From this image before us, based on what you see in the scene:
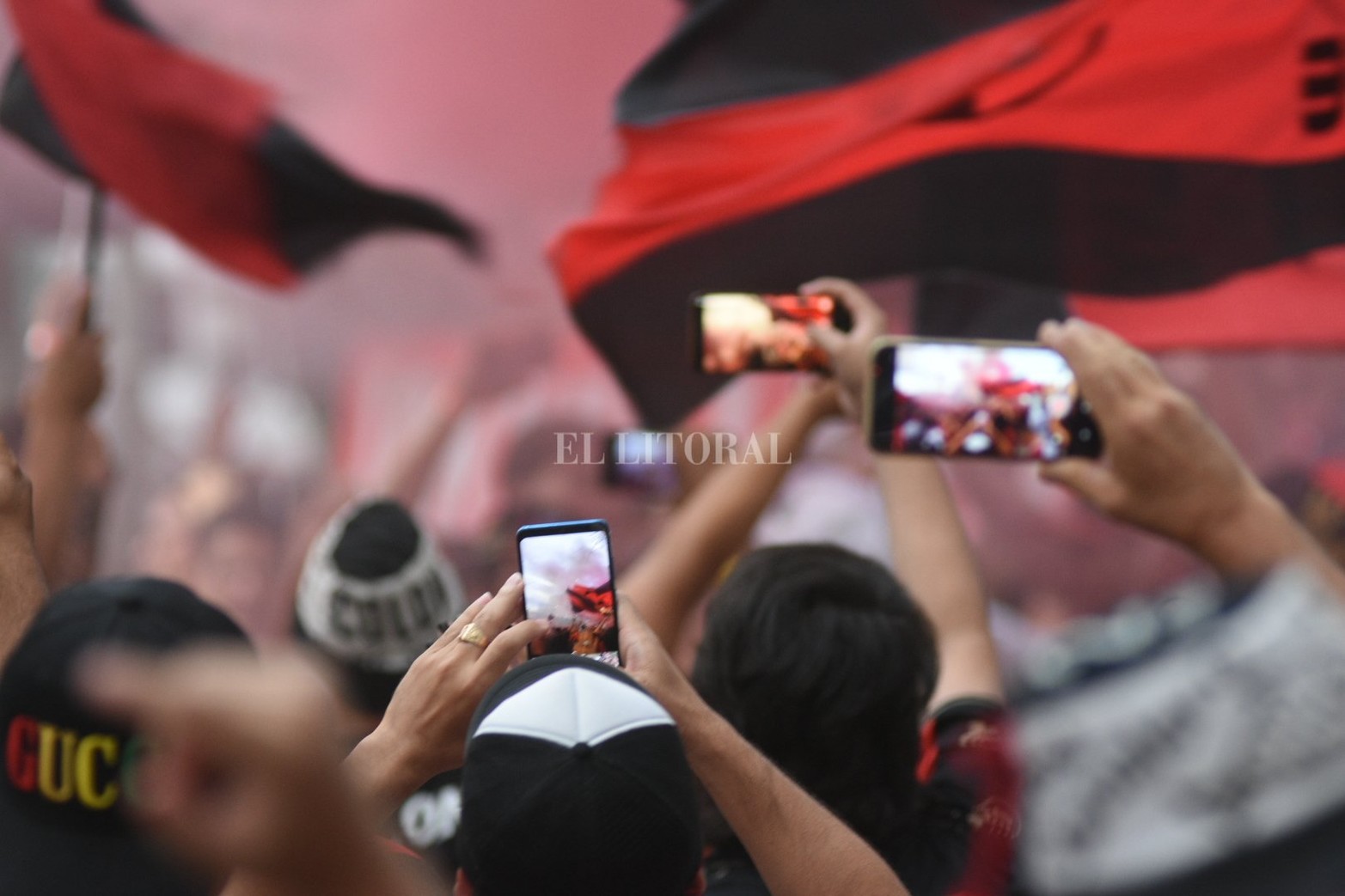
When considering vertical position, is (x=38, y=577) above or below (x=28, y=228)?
below

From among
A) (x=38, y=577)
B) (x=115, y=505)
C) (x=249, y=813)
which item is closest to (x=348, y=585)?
(x=38, y=577)

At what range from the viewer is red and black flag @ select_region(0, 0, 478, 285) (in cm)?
392

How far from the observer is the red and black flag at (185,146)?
392 cm

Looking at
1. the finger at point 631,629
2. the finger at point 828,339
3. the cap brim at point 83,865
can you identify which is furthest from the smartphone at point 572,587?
the finger at point 828,339

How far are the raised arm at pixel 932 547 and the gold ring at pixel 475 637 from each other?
33.7 inches

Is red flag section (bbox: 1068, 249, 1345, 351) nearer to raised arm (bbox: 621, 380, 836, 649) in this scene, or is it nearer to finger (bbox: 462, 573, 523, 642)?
raised arm (bbox: 621, 380, 836, 649)

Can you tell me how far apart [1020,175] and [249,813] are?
2617mm

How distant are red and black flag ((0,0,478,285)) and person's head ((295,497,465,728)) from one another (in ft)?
6.73

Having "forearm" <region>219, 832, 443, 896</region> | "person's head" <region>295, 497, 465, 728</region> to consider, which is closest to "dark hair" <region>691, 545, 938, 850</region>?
"person's head" <region>295, 497, 465, 728</region>

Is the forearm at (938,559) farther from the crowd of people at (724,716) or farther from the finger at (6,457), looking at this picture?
the finger at (6,457)

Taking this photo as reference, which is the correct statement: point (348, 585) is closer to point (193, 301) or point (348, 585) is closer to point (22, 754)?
point (22, 754)

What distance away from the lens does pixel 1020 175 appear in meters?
3.04

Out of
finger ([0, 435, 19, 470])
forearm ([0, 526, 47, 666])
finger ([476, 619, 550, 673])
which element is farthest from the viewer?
finger ([0, 435, 19, 470])

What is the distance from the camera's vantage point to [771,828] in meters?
1.42
